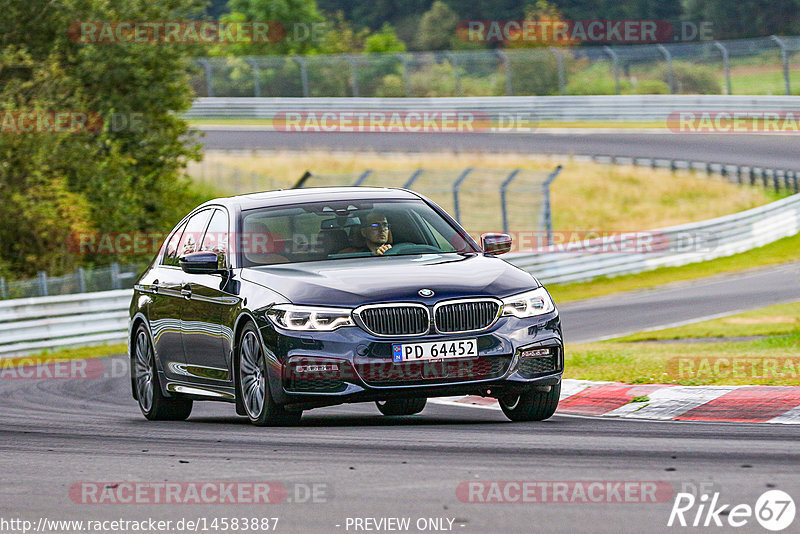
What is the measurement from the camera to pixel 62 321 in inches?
932

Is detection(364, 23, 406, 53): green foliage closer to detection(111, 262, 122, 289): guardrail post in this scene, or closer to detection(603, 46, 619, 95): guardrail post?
detection(603, 46, 619, 95): guardrail post

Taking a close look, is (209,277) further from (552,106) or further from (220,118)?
(220,118)

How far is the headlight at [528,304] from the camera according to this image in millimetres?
8773

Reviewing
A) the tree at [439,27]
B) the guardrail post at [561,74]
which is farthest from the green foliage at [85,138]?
the tree at [439,27]

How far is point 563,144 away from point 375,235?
34.2 meters

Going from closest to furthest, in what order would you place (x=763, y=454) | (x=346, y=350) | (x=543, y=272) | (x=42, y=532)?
1. (x=42, y=532)
2. (x=763, y=454)
3. (x=346, y=350)
4. (x=543, y=272)

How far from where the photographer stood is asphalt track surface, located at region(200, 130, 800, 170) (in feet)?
132

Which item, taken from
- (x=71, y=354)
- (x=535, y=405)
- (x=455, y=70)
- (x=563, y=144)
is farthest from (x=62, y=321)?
(x=455, y=70)

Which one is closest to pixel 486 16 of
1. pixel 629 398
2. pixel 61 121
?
pixel 61 121

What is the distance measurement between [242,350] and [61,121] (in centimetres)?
2194

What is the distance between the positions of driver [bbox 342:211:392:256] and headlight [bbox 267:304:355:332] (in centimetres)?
112

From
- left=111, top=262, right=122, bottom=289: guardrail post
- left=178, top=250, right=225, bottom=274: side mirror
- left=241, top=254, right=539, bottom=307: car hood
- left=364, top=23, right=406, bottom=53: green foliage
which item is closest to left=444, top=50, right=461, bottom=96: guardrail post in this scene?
left=364, top=23, right=406, bottom=53: green foliage

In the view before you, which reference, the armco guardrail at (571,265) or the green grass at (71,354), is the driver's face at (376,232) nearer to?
the green grass at (71,354)

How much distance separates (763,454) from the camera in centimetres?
702
